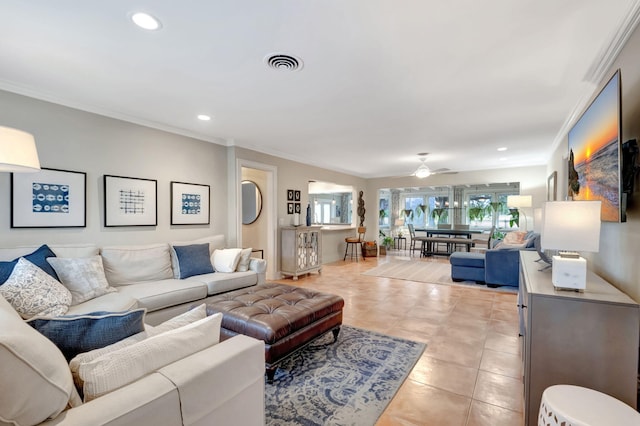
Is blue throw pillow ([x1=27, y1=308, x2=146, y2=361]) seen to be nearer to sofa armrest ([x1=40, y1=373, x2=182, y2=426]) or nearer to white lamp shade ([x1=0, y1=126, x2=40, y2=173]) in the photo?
sofa armrest ([x1=40, y1=373, x2=182, y2=426])

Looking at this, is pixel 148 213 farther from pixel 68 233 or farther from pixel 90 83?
pixel 90 83

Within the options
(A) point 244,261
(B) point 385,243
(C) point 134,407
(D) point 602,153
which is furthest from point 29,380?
(B) point 385,243

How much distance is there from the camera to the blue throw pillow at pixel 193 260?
3.55m

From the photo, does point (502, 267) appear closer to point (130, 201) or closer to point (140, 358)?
point (140, 358)

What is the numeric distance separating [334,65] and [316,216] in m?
8.76

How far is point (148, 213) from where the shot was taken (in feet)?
12.4

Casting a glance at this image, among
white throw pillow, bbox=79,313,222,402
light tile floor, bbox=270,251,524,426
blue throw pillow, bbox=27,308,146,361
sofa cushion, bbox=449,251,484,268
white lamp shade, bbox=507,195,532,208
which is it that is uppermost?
white lamp shade, bbox=507,195,532,208

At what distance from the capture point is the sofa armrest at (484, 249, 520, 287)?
4770 mm

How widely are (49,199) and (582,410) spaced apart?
431 centimetres

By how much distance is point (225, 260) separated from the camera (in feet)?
12.7

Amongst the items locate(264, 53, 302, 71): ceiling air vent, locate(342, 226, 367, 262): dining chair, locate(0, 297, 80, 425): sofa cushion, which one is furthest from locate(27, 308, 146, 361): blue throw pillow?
locate(342, 226, 367, 262): dining chair

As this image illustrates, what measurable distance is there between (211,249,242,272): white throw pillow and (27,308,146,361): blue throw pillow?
8.69ft

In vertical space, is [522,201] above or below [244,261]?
above

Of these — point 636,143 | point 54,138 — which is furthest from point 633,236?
point 54,138
